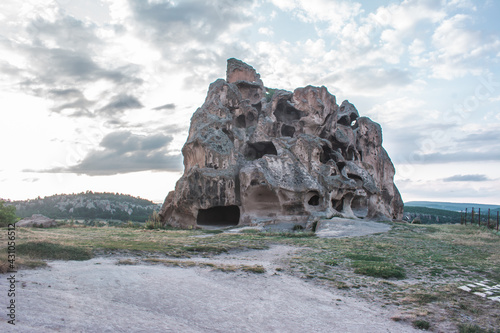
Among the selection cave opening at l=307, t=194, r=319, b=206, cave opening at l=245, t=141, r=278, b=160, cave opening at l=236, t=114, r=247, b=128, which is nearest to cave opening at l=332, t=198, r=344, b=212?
cave opening at l=307, t=194, r=319, b=206

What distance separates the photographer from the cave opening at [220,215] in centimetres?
3722

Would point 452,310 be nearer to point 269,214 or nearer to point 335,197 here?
point 269,214

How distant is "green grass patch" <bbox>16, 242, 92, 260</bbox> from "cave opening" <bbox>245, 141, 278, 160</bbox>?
2748 centimetres

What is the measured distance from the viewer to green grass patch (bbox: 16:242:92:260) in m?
11.1

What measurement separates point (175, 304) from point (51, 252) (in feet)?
21.9

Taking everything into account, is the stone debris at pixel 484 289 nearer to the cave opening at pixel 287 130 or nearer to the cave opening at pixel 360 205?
the cave opening at pixel 360 205

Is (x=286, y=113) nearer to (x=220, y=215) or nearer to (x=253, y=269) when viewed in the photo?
(x=220, y=215)

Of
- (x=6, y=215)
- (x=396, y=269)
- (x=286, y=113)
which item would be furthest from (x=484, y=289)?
(x=286, y=113)

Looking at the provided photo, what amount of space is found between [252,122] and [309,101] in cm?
701

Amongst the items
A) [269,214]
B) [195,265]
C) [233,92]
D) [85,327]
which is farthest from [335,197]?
[85,327]

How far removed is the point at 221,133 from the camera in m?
34.6

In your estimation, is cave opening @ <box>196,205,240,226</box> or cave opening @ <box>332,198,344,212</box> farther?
cave opening @ <box>196,205,240,226</box>

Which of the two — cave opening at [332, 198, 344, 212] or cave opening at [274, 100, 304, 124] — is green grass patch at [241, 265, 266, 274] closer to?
cave opening at [332, 198, 344, 212]

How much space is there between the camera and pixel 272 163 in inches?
1297
